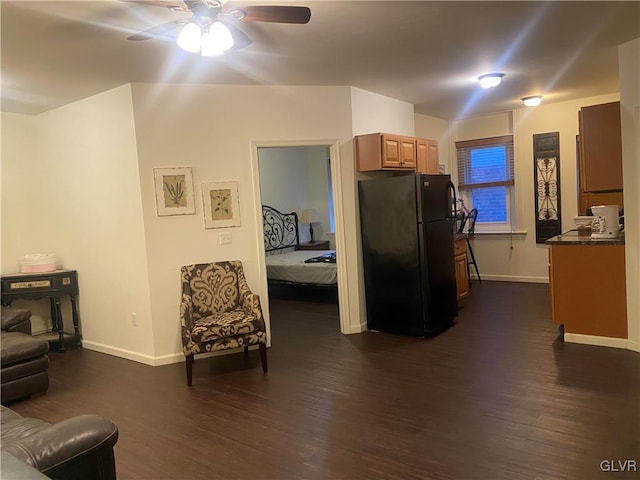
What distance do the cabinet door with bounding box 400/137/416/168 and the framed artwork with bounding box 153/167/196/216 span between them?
2.23m

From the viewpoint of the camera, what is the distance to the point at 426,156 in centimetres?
549

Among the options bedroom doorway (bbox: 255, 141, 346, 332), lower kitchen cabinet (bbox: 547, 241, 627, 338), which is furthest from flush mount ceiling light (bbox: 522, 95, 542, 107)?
bedroom doorway (bbox: 255, 141, 346, 332)

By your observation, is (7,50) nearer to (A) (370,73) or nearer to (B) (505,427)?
(A) (370,73)

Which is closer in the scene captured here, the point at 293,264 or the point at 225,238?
the point at 225,238

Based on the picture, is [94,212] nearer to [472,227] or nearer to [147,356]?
[147,356]

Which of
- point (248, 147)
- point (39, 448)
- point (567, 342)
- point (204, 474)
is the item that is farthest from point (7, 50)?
point (567, 342)

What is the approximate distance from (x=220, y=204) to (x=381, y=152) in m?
1.68

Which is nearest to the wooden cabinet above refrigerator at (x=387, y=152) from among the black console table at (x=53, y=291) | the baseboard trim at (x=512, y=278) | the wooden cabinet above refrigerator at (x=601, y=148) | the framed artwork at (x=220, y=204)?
the framed artwork at (x=220, y=204)

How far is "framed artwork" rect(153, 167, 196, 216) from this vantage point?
4328mm

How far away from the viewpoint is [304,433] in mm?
2887

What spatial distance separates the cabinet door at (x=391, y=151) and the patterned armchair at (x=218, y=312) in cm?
182

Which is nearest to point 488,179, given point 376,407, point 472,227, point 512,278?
point 472,227

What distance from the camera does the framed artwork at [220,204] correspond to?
4.46 m

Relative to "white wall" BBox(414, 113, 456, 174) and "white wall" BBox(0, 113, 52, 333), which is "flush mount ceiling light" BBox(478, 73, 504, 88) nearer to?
"white wall" BBox(414, 113, 456, 174)
